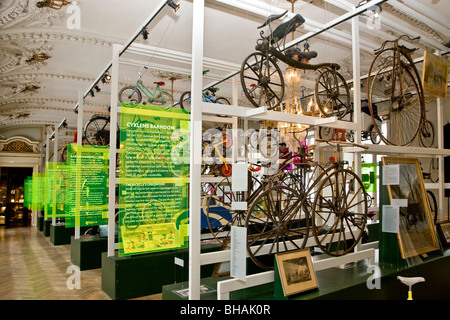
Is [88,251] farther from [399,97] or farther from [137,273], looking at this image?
[399,97]

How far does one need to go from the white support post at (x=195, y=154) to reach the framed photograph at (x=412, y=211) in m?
2.19

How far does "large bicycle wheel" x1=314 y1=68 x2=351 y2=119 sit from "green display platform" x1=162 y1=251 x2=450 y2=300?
166 cm

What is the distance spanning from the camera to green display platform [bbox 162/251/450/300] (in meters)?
2.57

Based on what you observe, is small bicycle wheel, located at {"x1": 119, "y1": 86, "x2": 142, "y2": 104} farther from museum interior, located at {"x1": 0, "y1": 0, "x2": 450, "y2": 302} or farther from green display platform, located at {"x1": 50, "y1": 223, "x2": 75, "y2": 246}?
green display platform, located at {"x1": 50, "y1": 223, "x2": 75, "y2": 246}

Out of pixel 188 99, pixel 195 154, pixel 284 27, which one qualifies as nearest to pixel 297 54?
pixel 284 27

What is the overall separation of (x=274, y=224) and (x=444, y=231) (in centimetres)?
256

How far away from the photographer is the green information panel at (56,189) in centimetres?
885

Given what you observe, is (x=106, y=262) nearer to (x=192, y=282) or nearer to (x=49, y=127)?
(x=192, y=282)

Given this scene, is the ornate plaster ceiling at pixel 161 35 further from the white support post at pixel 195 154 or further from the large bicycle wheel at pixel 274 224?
the large bicycle wheel at pixel 274 224

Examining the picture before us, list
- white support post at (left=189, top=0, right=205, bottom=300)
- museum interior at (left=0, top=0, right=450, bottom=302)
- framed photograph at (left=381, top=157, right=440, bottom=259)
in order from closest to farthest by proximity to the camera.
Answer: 1. white support post at (left=189, top=0, right=205, bottom=300)
2. museum interior at (left=0, top=0, right=450, bottom=302)
3. framed photograph at (left=381, top=157, right=440, bottom=259)

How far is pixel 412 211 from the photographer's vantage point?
12.2ft

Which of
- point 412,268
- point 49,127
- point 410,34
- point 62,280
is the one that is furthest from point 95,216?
point 49,127

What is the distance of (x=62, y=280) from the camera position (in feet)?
16.4

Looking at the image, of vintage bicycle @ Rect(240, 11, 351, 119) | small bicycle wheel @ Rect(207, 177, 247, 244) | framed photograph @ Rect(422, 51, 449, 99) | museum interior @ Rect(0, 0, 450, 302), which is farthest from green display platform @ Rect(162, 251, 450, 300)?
framed photograph @ Rect(422, 51, 449, 99)
